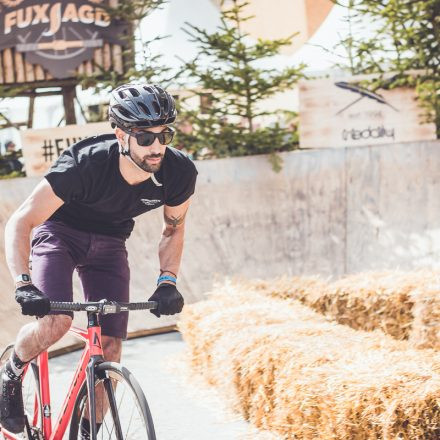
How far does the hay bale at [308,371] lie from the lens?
4242 millimetres

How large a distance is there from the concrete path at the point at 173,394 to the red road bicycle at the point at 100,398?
4.73ft

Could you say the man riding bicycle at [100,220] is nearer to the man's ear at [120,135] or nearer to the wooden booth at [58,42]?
the man's ear at [120,135]

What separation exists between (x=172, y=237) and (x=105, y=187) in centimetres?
55

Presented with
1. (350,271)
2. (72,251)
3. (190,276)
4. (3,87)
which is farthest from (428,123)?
(72,251)

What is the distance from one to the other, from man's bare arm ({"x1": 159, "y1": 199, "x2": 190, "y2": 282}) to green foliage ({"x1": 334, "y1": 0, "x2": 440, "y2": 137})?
6.66m

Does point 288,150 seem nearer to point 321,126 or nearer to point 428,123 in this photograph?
point 321,126

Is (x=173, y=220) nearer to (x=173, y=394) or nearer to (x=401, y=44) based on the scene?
(x=173, y=394)

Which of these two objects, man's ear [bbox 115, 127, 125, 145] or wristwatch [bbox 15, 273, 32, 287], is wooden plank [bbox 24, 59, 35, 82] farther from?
wristwatch [bbox 15, 273, 32, 287]

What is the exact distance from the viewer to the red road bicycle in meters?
3.76

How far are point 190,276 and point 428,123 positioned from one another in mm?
3635

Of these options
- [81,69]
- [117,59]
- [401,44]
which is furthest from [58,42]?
[401,44]

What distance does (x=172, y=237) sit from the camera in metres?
4.67

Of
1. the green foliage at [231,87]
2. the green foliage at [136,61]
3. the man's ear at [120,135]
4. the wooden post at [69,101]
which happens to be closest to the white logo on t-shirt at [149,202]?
the man's ear at [120,135]

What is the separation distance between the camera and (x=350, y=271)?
33.4 ft
